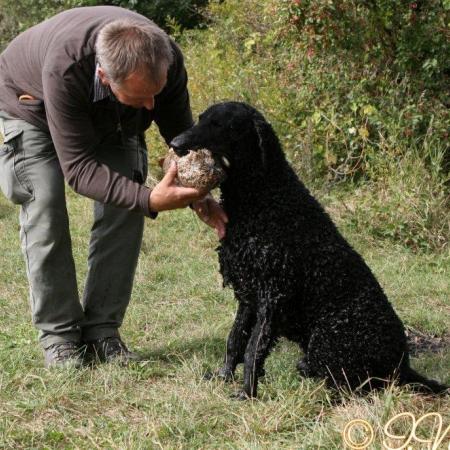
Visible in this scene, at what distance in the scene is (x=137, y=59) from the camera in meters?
3.10

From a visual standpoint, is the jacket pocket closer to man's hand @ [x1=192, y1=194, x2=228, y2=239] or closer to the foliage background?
man's hand @ [x1=192, y1=194, x2=228, y2=239]

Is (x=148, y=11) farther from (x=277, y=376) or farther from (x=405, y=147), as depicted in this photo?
Answer: (x=277, y=376)

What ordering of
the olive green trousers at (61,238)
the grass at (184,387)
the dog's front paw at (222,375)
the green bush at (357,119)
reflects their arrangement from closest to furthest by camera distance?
the grass at (184,387) → the dog's front paw at (222,375) → the olive green trousers at (61,238) → the green bush at (357,119)

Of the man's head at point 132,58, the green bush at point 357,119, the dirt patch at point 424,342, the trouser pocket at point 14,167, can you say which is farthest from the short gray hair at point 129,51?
the green bush at point 357,119

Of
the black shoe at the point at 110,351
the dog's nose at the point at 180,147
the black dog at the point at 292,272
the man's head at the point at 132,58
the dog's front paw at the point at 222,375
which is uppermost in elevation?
the man's head at the point at 132,58

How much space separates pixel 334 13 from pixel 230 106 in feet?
10.9

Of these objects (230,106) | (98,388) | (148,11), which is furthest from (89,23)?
(148,11)

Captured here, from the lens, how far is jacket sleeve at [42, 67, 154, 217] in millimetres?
3342

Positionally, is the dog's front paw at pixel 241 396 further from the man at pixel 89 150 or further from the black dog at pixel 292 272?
the man at pixel 89 150

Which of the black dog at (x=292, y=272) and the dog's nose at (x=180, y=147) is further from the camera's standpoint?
the black dog at (x=292, y=272)

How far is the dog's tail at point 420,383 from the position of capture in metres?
3.40

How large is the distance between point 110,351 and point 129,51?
5.58 ft

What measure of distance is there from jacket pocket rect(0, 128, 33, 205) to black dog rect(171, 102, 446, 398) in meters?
1.01

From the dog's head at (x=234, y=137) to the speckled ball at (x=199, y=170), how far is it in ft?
0.10
